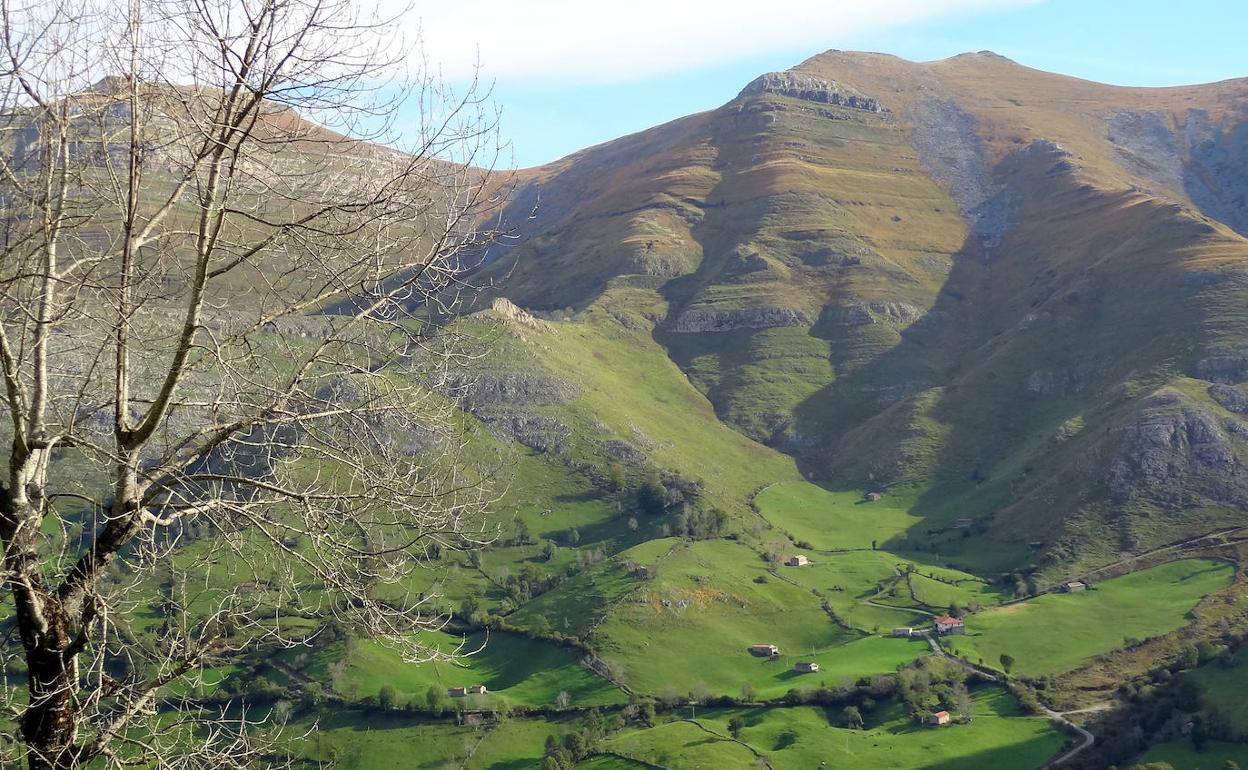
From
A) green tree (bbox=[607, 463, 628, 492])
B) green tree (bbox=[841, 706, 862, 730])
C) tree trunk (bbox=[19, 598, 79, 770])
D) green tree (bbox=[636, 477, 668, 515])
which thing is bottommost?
green tree (bbox=[841, 706, 862, 730])

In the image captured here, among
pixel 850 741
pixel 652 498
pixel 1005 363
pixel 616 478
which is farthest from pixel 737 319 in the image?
pixel 850 741

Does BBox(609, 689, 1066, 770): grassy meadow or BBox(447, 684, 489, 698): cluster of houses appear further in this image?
BBox(447, 684, 489, 698): cluster of houses

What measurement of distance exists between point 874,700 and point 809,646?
1193 centimetres

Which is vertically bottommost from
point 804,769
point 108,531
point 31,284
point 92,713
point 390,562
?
point 804,769

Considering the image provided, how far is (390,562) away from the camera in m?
10.2

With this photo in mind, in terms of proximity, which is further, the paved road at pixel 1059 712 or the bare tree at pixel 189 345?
the paved road at pixel 1059 712

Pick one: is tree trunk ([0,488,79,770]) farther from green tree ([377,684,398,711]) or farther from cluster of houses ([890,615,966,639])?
cluster of houses ([890,615,966,639])

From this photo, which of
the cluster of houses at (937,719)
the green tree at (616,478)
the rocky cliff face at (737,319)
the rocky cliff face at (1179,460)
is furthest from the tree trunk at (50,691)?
the rocky cliff face at (737,319)

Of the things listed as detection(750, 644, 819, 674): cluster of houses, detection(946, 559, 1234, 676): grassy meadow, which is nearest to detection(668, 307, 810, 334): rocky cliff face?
detection(946, 559, 1234, 676): grassy meadow

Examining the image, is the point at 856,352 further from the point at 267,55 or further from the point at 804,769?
the point at 267,55

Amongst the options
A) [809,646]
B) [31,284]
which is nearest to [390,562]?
[31,284]

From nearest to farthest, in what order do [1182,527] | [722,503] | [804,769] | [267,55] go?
1. [267,55]
2. [804,769]
3. [1182,527]
4. [722,503]

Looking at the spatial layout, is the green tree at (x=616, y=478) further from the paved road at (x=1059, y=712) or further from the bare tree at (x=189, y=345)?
the bare tree at (x=189, y=345)

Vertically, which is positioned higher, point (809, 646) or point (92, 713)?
point (92, 713)
